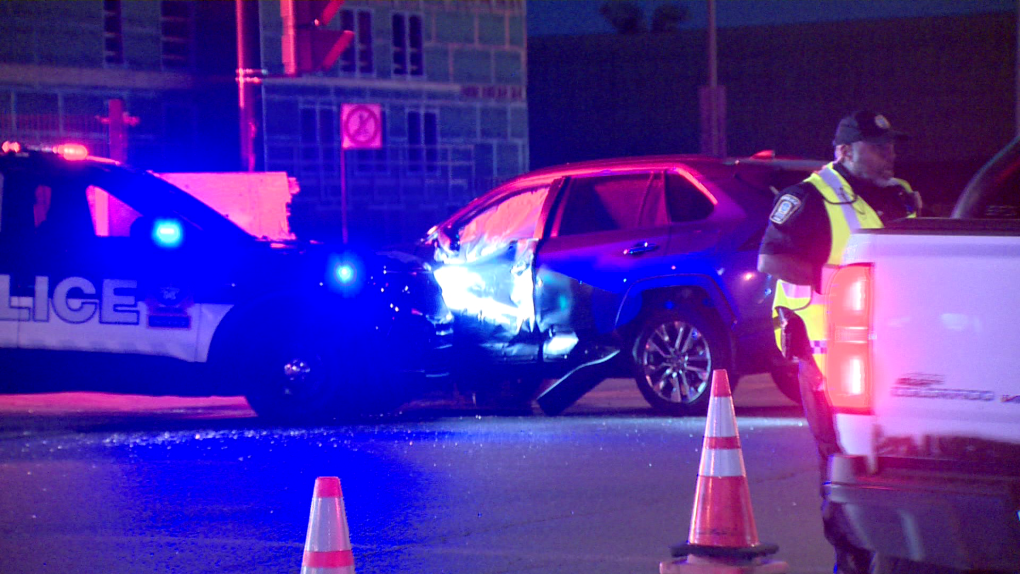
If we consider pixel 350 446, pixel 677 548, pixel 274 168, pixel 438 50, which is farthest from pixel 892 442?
pixel 438 50

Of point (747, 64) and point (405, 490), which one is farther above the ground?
point (747, 64)

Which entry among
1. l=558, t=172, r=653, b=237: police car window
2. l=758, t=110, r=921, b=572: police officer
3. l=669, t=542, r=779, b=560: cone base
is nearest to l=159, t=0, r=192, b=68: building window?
l=558, t=172, r=653, b=237: police car window

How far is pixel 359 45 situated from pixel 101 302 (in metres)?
35.7

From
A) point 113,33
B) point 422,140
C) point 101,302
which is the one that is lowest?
point 101,302

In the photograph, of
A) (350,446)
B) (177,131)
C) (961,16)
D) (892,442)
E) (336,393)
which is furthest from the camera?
(961,16)

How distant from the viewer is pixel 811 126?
56.2 m

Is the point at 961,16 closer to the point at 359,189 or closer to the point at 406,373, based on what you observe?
the point at 359,189

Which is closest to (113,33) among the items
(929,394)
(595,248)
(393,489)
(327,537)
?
(595,248)

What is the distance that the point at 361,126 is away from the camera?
18.4 m

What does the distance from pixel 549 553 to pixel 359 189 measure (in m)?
37.8

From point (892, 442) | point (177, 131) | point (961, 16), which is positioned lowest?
point (892, 442)

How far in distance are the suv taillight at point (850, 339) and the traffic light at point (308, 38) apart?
950cm

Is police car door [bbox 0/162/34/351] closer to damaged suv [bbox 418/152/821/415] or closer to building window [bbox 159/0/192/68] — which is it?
damaged suv [bbox 418/152/821/415]

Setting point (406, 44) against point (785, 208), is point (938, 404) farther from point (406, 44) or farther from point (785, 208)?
point (406, 44)
